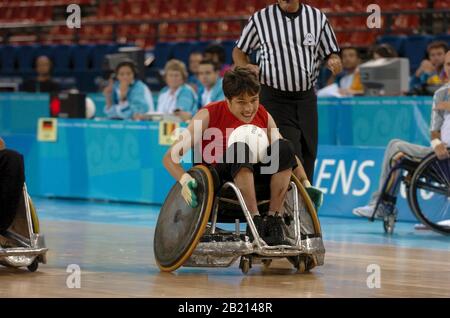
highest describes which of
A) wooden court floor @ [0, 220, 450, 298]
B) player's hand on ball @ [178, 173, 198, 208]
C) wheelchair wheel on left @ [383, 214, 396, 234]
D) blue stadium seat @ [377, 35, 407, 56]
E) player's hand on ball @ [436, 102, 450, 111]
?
blue stadium seat @ [377, 35, 407, 56]

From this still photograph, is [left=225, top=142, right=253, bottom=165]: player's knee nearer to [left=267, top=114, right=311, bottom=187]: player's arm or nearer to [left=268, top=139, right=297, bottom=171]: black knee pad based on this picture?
[left=268, top=139, right=297, bottom=171]: black knee pad

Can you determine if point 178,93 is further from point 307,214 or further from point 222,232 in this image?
point 222,232

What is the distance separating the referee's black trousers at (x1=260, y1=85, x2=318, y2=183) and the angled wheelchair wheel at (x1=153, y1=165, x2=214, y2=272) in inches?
49.0

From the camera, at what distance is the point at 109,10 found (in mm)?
24484

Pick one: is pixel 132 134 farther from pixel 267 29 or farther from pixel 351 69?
pixel 267 29

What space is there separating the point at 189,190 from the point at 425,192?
13.8 feet

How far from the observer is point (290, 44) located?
830 centimetres

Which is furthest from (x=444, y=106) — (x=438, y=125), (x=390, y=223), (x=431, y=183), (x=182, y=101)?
(x=182, y=101)

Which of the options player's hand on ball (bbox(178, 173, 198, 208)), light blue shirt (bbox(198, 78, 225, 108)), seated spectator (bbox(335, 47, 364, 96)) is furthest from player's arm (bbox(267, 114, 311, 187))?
seated spectator (bbox(335, 47, 364, 96))

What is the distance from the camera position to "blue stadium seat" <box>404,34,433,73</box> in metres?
15.2

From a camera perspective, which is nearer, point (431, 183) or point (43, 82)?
point (431, 183)

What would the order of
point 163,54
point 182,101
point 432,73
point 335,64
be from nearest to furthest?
point 335,64 → point 432,73 → point 182,101 → point 163,54
